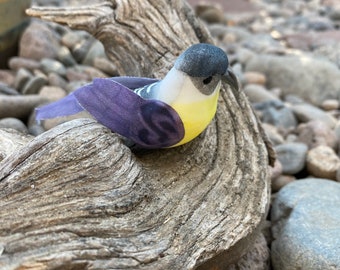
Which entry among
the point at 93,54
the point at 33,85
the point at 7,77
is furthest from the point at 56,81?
the point at 93,54

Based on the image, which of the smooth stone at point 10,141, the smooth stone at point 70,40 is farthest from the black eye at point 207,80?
the smooth stone at point 70,40

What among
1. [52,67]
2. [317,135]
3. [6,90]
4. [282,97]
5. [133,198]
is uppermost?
[133,198]

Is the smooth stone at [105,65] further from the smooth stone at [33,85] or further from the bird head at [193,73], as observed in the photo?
the bird head at [193,73]

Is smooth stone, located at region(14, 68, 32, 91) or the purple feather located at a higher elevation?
the purple feather

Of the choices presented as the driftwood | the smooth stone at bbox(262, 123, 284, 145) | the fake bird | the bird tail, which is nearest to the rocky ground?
the smooth stone at bbox(262, 123, 284, 145)

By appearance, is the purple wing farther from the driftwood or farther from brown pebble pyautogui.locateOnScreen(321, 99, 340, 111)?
brown pebble pyautogui.locateOnScreen(321, 99, 340, 111)

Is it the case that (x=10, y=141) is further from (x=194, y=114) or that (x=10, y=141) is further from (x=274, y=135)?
(x=274, y=135)
